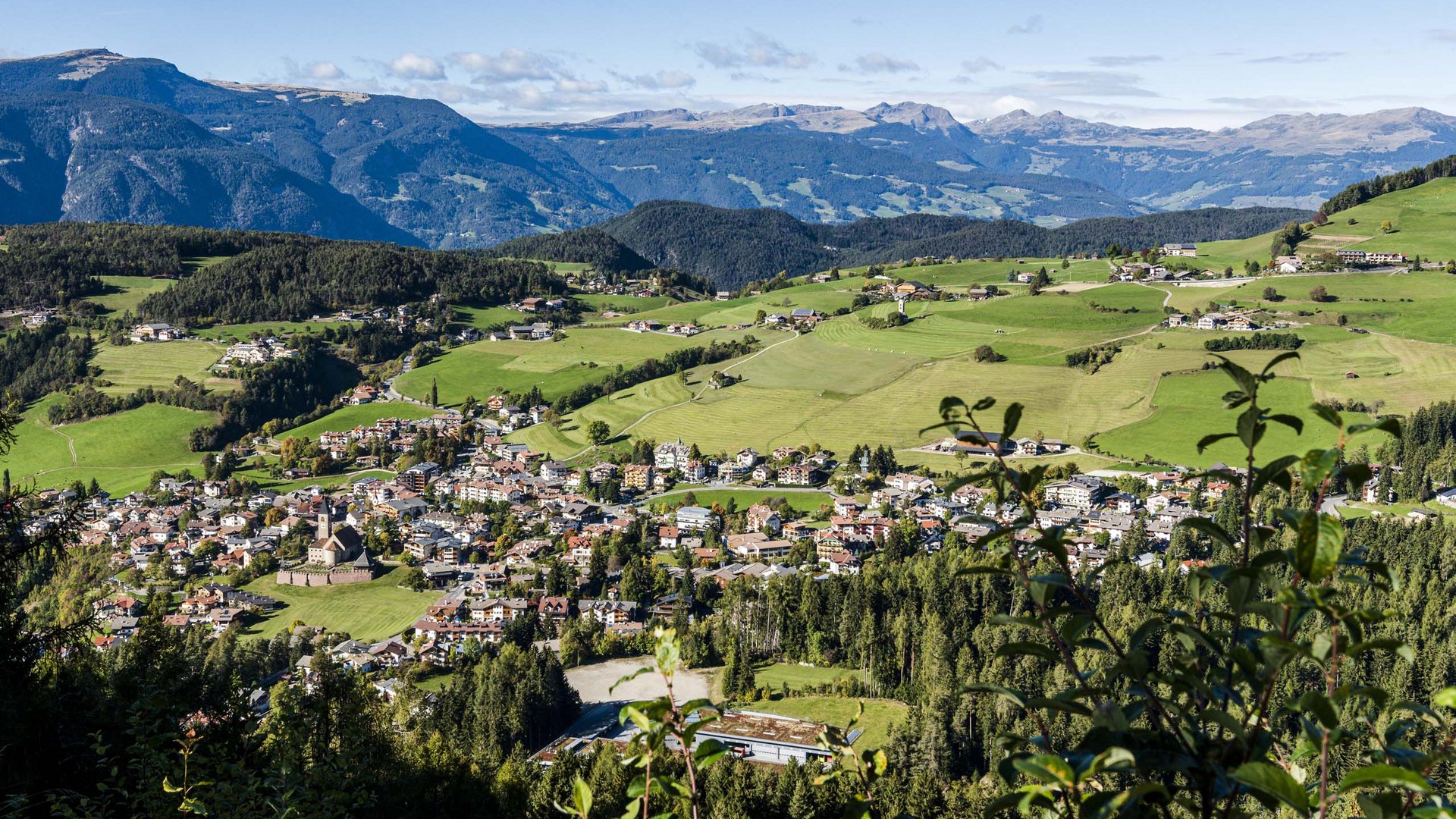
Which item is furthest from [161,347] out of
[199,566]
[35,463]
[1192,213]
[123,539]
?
[1192,213]

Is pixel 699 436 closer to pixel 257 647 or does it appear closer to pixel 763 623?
pixel 763 623

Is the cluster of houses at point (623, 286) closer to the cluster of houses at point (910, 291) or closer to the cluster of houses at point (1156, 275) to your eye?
the cluster of houses at point (910, 291)

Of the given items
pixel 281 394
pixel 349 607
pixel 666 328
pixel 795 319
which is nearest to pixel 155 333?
pixel 281 394

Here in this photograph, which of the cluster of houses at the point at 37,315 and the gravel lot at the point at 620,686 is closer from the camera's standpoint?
the gravel lot at the point at 620,686

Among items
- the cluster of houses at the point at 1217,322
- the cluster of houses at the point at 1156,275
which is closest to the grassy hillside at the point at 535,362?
the cluster of houses at the point at 1217,322

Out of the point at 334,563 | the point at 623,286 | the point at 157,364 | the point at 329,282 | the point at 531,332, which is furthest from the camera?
the point at 623,286

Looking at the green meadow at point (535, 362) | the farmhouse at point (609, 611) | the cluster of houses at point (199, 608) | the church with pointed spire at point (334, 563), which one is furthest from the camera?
the green meadow at point (535, 362)

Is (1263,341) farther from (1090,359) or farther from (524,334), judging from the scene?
(524,334)
